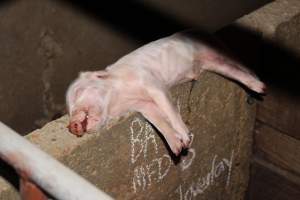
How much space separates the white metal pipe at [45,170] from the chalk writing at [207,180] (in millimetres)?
1710

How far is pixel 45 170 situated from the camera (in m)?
1.11

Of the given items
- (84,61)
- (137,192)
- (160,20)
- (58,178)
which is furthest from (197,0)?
(58,178)

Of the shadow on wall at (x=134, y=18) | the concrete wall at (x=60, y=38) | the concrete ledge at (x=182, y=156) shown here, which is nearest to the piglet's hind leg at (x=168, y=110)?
the concrete ledge at (x=182, y=156)

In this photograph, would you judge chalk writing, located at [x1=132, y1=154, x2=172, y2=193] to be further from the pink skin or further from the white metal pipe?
the white metal pipe

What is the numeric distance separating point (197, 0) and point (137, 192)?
104 inches

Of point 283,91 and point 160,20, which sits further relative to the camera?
point 160,20

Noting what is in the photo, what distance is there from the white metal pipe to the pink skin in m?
0.89

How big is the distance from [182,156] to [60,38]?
199 cm

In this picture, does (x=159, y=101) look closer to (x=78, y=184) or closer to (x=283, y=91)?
(x=283, y=91)

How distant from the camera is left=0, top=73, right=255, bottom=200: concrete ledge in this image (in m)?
2.18

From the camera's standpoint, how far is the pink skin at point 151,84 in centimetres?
211

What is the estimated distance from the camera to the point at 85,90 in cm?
213

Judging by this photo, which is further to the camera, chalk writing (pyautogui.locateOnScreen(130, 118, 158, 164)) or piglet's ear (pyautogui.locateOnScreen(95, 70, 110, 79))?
chalk writing (pyautogui.locateOnScreen(130, 118, 158, 164))

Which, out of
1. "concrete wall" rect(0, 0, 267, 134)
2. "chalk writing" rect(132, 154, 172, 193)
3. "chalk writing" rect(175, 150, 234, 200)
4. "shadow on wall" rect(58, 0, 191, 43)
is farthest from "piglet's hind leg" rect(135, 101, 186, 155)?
"shadow on wall" rect(58, 0, 191, 43)
